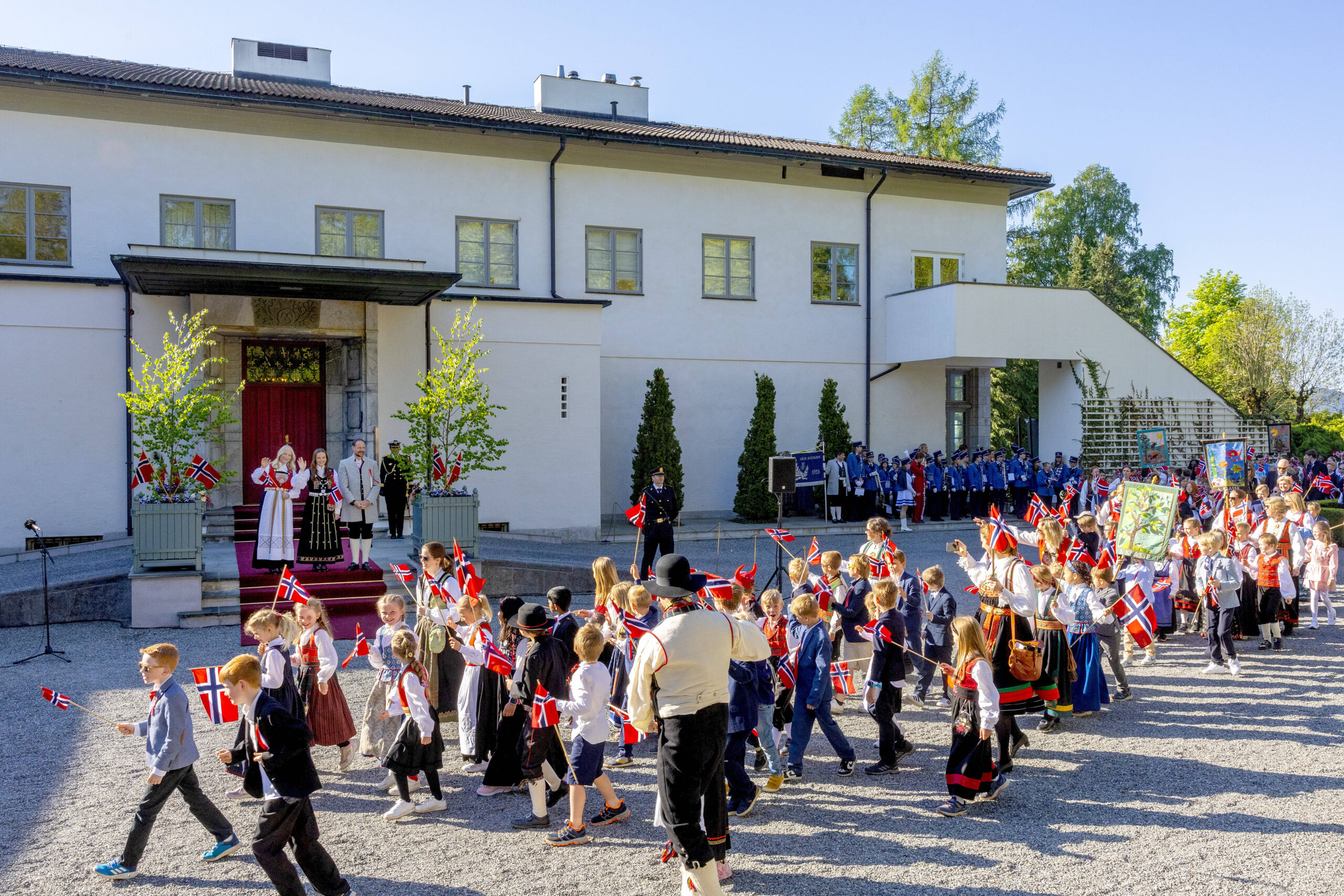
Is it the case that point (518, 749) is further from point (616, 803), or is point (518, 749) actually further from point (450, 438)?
point (450, 438)

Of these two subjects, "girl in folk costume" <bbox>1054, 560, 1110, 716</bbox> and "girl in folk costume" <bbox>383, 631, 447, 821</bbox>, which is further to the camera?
"girl in folk costume" <bbox>1054, 560, 1110, 716</bbox>

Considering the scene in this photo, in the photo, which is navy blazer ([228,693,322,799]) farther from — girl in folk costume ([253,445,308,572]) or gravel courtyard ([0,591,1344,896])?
girl in folk costume ([253,445,308,572])

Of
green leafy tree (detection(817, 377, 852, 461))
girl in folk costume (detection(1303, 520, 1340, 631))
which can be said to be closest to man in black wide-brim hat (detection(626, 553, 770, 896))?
girl in folk costume (detection(1303, 520, 1340, 631))

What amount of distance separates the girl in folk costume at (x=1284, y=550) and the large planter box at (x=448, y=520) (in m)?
9.87

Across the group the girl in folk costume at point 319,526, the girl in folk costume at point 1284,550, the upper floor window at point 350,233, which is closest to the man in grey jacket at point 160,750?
the girl in folk costume at point 319,526

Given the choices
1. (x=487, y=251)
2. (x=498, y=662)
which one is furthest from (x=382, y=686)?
(x=487, y=251)

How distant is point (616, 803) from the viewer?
21.8ft

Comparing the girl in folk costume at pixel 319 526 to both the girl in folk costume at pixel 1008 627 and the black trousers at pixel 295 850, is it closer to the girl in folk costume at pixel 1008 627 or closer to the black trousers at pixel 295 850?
the black trousers at pixel 295 850

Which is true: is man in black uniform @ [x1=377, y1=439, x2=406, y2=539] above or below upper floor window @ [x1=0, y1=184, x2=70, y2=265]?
below

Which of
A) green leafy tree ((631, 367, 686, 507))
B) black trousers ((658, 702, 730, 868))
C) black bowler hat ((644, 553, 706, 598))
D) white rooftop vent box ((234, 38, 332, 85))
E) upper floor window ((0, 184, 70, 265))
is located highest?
white rooftop vent box ((234, 38, 332, 85))

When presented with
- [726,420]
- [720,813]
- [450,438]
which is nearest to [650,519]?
[450,438]

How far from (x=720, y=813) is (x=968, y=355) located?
19.2 meters

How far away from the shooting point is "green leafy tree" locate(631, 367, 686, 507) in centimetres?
2144

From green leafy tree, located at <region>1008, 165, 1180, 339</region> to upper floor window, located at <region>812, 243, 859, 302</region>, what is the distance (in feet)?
77.2
